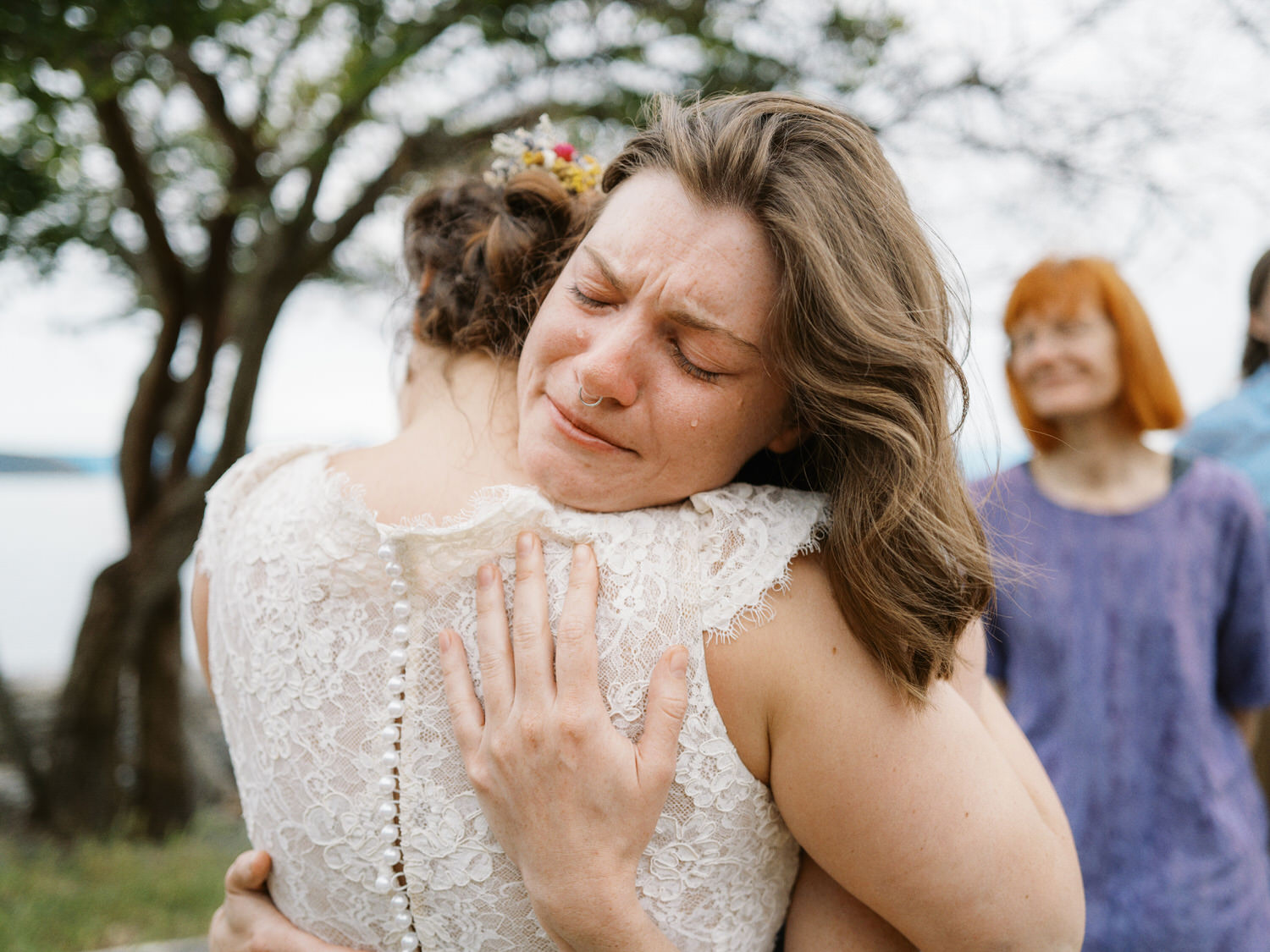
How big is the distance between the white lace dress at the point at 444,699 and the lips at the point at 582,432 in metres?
0.09

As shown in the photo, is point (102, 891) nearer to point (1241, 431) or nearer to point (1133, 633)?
point (1133, 633)

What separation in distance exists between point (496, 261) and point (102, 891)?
446 centimetres

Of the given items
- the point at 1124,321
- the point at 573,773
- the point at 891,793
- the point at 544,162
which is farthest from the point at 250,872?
the point at 1124,321

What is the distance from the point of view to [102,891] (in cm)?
459

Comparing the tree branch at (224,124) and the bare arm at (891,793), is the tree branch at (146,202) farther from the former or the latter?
the bare arm at (891,793)

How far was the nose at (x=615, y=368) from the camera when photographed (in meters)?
1.24

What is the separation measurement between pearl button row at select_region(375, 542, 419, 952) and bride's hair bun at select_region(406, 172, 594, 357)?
1.59 ft

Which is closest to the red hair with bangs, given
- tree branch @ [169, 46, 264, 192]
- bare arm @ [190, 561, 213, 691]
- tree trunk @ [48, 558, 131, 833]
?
bare arm @ [190, 561, 213, 691]

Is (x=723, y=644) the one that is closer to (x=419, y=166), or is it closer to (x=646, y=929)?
(x=646, y=929)

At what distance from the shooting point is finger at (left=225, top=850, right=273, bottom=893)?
4.70 feet

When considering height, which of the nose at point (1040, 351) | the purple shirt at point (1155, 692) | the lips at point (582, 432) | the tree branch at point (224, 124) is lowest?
the purple shirt at point (1155, 692)

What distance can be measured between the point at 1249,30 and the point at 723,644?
13.2 ft

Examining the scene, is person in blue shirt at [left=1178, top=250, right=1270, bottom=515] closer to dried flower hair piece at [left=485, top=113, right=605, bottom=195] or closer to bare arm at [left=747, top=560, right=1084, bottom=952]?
dried flower hair piece at [left=485, top=113, right=605, bottom=195]

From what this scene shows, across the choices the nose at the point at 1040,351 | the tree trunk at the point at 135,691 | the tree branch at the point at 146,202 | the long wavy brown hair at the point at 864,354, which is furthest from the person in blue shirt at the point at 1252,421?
the tree trunk at the point at 135,691
